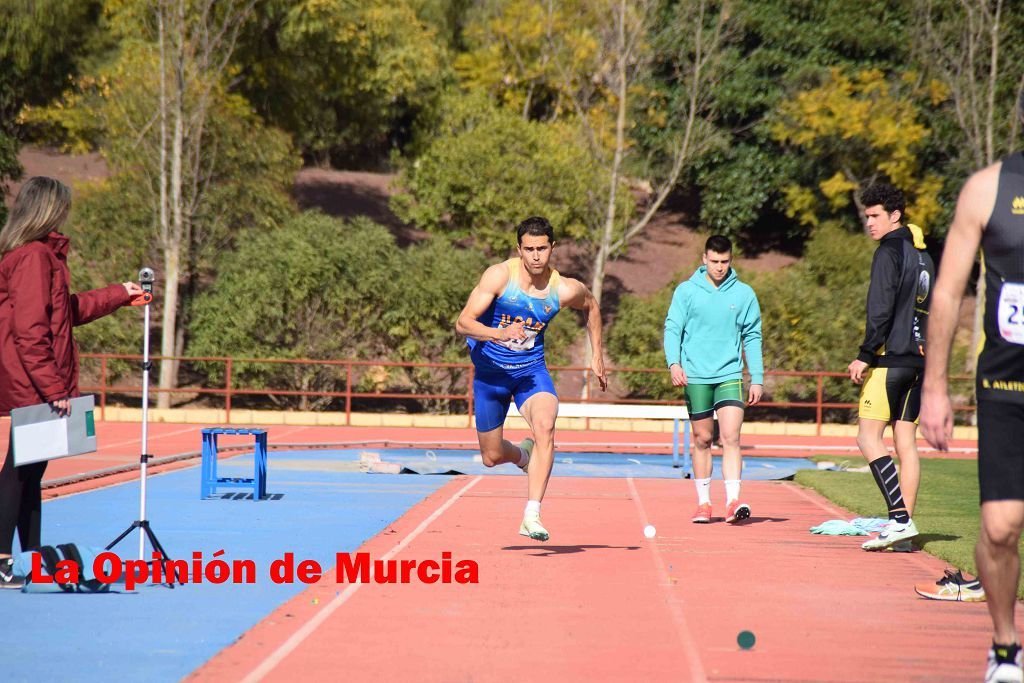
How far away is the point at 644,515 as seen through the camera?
439 inches

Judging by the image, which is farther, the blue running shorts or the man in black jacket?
the blue running shorts

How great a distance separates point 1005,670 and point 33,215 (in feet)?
16.7

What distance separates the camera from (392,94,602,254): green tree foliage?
35656mm

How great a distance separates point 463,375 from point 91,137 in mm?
19852

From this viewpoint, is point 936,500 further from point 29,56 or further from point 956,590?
point 29,56

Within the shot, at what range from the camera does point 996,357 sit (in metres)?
4.60

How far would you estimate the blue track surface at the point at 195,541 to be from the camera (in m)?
5.37

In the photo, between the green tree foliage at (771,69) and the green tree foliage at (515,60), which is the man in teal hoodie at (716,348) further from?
the green tree foliage at (771,69)

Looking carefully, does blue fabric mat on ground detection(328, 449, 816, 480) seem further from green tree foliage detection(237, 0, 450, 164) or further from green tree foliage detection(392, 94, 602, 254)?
green tree foliage detection(237, 0, 450, 164)

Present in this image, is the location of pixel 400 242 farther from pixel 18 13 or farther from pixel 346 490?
pixel 346 490

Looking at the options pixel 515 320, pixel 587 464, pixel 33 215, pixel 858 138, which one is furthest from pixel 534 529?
pixel 858 138

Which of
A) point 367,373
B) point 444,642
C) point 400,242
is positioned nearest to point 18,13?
point 400,242

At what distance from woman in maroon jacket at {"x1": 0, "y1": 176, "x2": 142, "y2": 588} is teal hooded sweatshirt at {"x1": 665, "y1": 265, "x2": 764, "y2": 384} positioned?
15.7 feet

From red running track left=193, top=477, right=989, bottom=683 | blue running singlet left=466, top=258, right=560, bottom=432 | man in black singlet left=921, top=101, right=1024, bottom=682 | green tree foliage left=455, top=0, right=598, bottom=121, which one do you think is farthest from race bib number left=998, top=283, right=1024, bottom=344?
green tree foliage left=455, top=0, right=598, bottom=121
